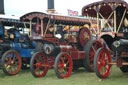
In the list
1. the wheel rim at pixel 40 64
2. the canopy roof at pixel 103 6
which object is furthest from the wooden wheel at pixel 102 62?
the wheel rim at pixel 40 64

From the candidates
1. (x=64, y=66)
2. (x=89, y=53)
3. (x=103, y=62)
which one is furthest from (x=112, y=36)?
(x=89, y=53)

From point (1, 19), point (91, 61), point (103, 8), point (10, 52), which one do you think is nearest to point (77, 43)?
point (91, 61)

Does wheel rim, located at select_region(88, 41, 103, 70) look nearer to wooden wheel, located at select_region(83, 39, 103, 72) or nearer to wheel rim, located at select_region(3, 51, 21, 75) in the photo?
wooden wheel, located at select_region(83, 39, 103, 72)

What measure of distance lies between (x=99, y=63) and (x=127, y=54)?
0.80 m

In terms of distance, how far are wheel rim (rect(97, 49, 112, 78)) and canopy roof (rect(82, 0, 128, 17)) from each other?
3.49 ft

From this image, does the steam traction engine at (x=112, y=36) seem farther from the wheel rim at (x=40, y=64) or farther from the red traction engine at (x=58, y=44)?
the wheel rim at (x=40, y=64)

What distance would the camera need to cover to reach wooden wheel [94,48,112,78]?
4880 millimetres

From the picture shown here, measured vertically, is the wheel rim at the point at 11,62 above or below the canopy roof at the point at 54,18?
below

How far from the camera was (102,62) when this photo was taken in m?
5.12

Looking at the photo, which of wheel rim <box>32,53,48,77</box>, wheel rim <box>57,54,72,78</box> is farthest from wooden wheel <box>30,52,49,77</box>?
wheel rim <box>57,54,72,78</box>

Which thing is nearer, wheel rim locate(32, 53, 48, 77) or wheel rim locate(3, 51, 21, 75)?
wheel rim locate(32, 53, 48, 77)

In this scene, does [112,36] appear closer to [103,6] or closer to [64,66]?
[103,6]

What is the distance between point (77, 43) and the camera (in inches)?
275

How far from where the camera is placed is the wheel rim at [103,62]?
5.03 m
